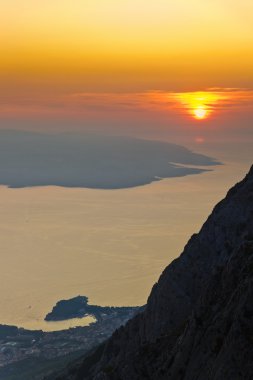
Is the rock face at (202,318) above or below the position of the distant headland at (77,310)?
below

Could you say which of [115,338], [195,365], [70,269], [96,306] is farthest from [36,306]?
[195,365]

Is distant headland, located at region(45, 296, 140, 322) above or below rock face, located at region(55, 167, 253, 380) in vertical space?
above

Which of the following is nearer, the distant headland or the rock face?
the rock face

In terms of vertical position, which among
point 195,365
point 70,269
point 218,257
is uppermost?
point 70,269

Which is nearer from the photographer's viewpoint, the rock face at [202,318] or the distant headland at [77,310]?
the rock face at [202,318]

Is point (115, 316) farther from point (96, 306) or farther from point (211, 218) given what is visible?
point (211, 218)

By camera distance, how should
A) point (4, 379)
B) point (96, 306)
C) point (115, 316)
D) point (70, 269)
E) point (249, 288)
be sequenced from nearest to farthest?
point (249, 288)
point (4, 379)
point (115, 316)
point (96, 306)
point (70, 269)

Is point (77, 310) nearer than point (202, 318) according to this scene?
No

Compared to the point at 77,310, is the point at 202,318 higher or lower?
lower
